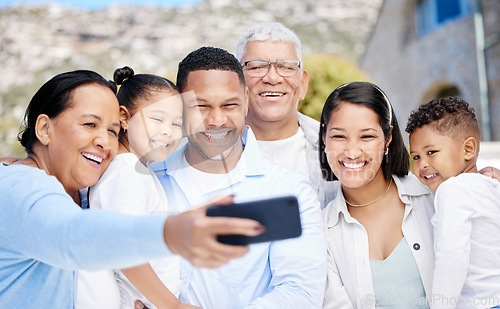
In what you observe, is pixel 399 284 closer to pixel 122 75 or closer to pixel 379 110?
pixel 379 110

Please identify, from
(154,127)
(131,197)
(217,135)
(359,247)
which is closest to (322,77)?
(359,247)

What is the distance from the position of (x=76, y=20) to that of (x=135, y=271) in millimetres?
34807

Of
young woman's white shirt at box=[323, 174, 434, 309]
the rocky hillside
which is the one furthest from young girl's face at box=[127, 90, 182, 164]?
the rocky hillside

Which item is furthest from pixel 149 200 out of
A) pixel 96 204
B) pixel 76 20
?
pixel 76 20

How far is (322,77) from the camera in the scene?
8211mm

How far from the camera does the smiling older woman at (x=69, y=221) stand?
946 mm

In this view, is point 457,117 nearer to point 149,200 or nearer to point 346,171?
point 346,171

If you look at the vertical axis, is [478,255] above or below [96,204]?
below

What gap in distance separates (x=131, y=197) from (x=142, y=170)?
18 cm

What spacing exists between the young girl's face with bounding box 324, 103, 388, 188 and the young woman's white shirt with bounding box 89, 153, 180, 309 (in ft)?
3.16

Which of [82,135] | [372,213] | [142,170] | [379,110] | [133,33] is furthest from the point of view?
[133,33]

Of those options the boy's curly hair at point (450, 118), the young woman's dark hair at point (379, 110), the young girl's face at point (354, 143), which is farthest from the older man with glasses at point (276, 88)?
the boy's curly hair at point (450, 118)

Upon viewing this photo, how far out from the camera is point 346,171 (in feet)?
7.90

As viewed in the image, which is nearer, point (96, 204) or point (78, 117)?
point (78, 117)
